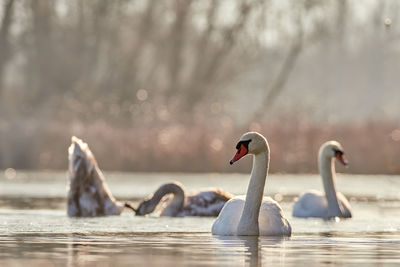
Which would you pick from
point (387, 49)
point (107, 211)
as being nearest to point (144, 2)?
point (107, 211)

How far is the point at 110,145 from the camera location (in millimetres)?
30766

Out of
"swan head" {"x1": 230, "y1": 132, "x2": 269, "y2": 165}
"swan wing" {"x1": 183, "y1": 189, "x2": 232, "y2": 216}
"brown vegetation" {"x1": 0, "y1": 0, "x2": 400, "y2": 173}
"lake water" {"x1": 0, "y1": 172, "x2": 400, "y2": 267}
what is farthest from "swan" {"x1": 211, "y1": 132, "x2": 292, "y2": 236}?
"brown vegetation" {"x1": 0, "y1": 0, "x2": 400, "y2": 173}

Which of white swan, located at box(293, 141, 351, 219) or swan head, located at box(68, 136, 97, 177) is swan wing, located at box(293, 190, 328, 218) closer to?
white swan, located at box(293, 141, 351, 219)

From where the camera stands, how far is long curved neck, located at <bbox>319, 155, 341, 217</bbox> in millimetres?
17641

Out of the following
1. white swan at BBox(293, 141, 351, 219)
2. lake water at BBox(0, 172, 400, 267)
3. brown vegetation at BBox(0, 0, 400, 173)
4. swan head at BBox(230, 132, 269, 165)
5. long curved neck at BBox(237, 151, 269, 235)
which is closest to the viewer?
lake water at BBox(0, 172, 400, 267)

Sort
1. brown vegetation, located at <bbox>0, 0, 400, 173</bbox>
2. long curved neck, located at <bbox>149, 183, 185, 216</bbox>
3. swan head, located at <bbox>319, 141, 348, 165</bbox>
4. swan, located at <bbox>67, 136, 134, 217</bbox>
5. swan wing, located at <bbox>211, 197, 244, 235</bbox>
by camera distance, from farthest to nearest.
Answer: brown vegetation, located at <bbox>0, 0, 400, 173</bbox> → swan head, located at <bbox>319, 141, 348, 165</bbox> → long curved neck, located at <bbox>149, 183, 185, 216</bbox> → swan, located at <bbox>67, 136, 134, 217</bbox> → swan wing, located at <bbox>211, 197, 244, 235</bbox>

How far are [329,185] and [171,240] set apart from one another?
18.2 feet

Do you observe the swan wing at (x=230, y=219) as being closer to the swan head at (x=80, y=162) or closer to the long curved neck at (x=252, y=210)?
the long curved neck at (x=252, y=210)

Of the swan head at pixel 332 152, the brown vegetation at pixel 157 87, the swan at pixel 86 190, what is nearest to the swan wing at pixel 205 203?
the swan at pixel 86 190

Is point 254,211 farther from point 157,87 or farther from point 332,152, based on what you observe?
point 157,87

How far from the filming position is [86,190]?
17359mm

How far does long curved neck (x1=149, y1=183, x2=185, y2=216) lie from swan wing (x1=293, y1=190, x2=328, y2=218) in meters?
1.69

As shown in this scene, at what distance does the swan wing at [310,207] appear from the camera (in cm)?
1772

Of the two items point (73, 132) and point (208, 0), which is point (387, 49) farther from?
point (73, 132)
